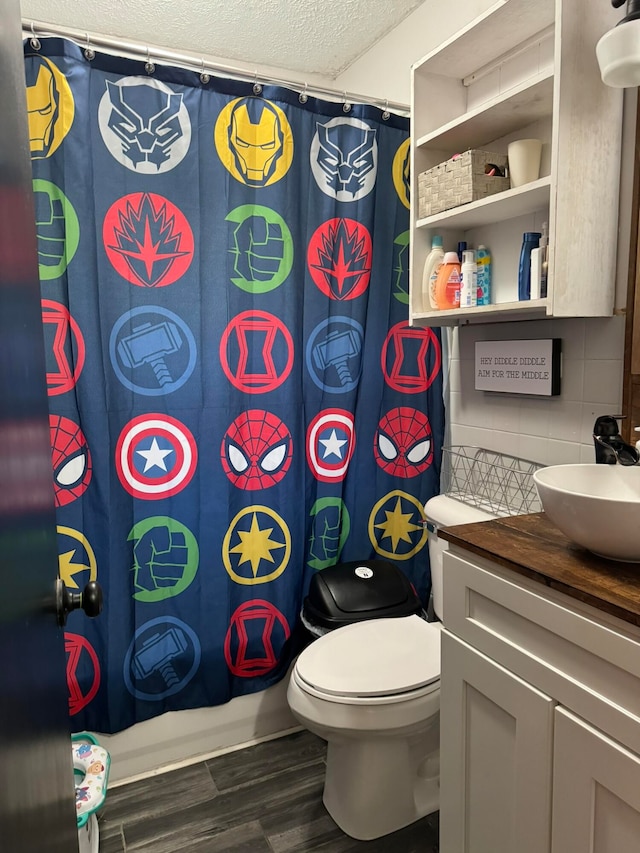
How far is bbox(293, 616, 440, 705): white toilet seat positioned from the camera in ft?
4.93

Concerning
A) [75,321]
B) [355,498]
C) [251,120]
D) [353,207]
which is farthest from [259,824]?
[251,120]

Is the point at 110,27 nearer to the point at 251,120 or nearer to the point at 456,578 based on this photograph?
the point at 251,120

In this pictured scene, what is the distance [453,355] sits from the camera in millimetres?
2107

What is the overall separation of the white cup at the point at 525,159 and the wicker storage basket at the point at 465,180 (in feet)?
0.27

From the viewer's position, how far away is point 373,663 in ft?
5.24

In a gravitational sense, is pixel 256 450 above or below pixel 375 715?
above

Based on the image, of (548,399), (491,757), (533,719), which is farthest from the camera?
(548,399)

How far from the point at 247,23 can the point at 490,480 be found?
6.12 ft

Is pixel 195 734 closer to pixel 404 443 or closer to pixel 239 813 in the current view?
pixel 239 813

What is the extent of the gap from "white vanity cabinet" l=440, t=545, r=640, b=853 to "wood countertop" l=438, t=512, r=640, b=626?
25mm

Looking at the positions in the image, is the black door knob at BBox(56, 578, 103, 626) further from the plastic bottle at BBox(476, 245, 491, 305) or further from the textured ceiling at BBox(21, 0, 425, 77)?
the textured ceiling at BBox(21, 0, 425, 77)

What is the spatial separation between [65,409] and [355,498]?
98cm

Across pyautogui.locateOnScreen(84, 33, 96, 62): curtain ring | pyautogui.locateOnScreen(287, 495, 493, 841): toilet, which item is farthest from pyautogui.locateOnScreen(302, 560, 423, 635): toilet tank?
pyautogui.locateOnScreen(84, 33, 96, 62): curtain ring

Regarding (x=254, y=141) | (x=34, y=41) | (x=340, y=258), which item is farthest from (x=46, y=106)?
(x=340, y=258)
